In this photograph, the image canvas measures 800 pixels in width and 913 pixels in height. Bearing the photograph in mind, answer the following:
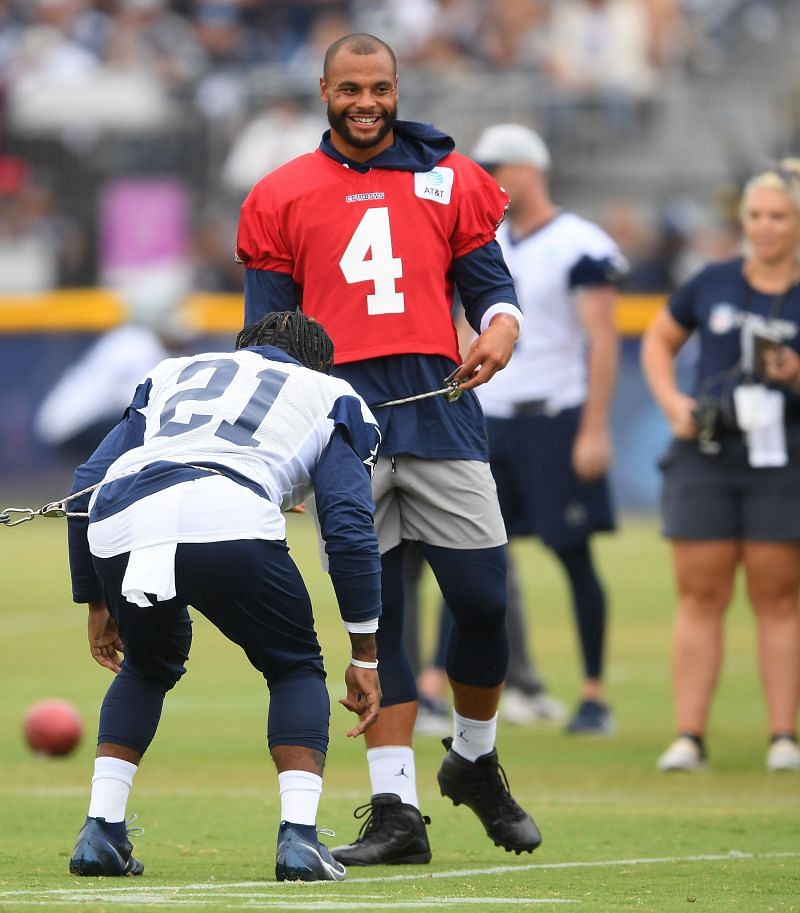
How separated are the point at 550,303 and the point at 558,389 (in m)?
0.43

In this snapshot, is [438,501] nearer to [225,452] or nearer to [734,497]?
[225,452]

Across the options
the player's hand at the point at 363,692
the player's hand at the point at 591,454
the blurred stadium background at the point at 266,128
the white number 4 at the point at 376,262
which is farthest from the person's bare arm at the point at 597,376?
the blurred stadium background at the point at 266,128

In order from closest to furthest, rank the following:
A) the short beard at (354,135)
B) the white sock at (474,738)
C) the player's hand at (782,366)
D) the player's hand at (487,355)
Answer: the player's hand at (487,355) < the short beard at (354,135) < the white sock at (474,738) < the player's hand at (782,366)

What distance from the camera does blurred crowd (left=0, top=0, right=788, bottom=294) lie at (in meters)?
24.1

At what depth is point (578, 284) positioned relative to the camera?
386 inches

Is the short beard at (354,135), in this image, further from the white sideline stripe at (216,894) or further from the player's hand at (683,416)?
the player's hand at (683,416)

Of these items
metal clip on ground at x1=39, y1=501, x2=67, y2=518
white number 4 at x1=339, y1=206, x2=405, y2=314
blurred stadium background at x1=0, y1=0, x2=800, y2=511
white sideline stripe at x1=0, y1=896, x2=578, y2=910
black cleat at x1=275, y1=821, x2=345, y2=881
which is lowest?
white sideline stripe at x1=0, y1=896, x2=578, y2=910

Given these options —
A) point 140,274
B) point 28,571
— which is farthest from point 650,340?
point 140,274

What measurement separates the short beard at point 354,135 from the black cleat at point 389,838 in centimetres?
196

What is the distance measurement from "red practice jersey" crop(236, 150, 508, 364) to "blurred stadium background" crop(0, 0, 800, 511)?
55.2ft

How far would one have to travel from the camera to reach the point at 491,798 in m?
6.38

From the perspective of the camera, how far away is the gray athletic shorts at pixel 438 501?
6195mm

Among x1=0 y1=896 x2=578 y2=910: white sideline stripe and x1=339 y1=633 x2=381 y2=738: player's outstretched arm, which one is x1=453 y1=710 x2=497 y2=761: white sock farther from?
→ x1=0 y1=896 x2=578 y2=910: white sideline stripe

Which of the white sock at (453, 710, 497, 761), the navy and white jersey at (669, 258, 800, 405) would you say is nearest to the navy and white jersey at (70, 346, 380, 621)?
the white sock at (453, 710, 497, 761)
